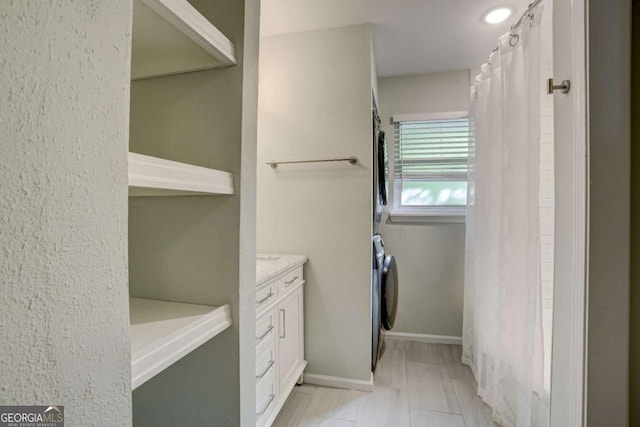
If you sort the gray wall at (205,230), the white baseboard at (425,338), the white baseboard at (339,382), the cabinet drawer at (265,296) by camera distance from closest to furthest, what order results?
the gray wall at (205,230)
the cabinet drawer at (265,296)
the white baseboard at (339,382)
the white baseboard at (425,338)

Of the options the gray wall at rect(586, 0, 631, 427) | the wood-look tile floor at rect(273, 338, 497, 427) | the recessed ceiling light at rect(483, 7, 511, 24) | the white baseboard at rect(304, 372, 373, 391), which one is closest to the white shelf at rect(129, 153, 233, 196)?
the gray wall at rect(586, 0, 631, 427)

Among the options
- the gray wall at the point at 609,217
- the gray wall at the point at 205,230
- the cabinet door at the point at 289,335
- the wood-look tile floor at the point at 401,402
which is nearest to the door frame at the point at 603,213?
the gray wall at the point at 609,217

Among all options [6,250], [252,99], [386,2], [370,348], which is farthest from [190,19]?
[370,348]

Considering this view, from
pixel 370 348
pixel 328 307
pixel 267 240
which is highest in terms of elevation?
pixel 267 240

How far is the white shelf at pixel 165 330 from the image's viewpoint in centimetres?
60

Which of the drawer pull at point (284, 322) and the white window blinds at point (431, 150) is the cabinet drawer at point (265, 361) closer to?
the drawer pull at point (284, 322)

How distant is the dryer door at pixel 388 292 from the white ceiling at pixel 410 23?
1682 mm

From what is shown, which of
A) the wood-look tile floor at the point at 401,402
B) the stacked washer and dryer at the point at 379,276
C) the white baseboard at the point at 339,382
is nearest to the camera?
the wood-look tile floor at the point at 401,402

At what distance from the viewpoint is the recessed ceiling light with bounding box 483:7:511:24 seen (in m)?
1.79

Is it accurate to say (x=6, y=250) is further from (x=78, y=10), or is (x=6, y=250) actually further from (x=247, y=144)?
(x=247, y=144)

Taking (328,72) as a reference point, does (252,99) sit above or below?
below

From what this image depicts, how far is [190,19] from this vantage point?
0.68m

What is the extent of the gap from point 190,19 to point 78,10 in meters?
0.33

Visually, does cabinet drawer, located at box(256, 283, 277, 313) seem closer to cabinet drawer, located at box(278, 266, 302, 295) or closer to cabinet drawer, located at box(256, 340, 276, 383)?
cabinet drawer, located at box(278, 266, 302, 295)
